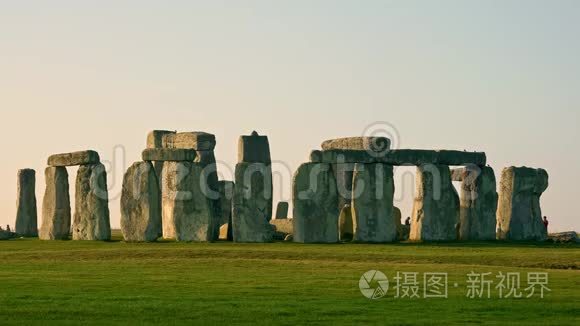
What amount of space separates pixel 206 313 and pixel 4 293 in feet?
14.6

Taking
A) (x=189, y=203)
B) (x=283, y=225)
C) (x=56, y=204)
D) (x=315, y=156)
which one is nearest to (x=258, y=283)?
(x=315, y=156)

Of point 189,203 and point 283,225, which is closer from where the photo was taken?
point 189,203

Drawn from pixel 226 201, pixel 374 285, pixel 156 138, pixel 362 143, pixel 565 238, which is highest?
pixel 156 138

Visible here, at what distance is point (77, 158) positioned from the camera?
132 feet

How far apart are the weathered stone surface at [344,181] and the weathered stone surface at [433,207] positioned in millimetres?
2688

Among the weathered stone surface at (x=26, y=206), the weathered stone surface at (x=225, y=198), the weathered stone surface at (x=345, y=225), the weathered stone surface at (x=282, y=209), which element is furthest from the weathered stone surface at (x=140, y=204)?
the weathered stone surface at (x=282, y=209)

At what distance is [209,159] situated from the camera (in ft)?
147

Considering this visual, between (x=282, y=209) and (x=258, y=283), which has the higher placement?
(x=282, y=209)

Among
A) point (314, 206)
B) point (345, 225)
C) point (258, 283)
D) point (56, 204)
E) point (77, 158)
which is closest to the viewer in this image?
point (258, 283)

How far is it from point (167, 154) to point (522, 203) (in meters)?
11.1

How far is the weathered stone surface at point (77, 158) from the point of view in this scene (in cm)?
4006

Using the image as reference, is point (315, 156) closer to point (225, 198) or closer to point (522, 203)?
point (225, 198)

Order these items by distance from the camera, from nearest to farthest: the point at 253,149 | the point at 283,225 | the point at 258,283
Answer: the point at 258,283, the point at 253,149, the point at 283,225

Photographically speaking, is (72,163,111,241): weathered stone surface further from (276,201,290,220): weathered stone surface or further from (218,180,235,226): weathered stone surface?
(276,201,290,220): weathered stone surface
